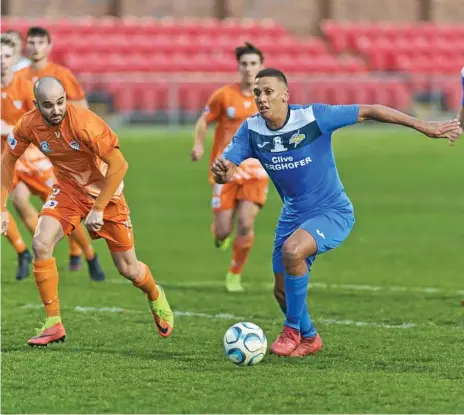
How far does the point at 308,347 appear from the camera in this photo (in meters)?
8.24

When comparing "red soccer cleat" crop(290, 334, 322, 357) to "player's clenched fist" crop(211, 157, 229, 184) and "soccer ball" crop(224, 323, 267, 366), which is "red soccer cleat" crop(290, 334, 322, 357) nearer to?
"soccer ball" crop(224, 323, 267, 366)

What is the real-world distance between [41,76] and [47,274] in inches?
153

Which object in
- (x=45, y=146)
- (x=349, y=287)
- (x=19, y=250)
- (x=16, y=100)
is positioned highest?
(x=45, y=146)

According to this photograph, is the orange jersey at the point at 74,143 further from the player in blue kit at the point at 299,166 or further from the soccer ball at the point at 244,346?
the soccer ball at the point at 244,346

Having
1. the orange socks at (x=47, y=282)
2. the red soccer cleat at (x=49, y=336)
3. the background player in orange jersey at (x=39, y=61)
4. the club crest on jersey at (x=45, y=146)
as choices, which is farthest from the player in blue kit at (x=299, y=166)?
the background player in orange jersey at (x=39, y=61)

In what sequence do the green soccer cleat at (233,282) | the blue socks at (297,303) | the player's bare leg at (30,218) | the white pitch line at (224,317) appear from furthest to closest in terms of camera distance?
the player's bare leg at (30,218), the green soccer cleat at (233,282), the white pitch line at (224,317), the blue socks at (297,303)

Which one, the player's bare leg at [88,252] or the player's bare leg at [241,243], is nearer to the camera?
the player's bare leg at [241,243]

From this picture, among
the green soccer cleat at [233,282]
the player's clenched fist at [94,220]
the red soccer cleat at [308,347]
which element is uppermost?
the player's clenched fist at [94,220]

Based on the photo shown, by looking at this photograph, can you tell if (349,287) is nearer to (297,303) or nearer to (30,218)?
(30,218)

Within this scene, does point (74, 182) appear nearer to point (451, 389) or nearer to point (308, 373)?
point (308, 373)

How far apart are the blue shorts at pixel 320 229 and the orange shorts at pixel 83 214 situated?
114 centimetres

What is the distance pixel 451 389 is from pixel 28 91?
19.7ft

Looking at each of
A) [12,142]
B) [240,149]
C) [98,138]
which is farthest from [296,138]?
[12,142]

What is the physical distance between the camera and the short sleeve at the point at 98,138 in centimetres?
836
